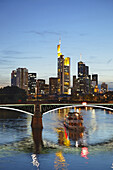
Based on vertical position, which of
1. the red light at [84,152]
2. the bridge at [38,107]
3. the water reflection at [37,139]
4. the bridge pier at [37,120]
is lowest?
the red light at [84,152]

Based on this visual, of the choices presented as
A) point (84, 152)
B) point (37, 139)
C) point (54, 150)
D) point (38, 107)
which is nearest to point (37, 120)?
point (38, 107)

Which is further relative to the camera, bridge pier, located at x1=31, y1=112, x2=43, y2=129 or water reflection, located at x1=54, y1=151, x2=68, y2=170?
bridge pier, located at x1=31, y1=112, x2=43, y2=129

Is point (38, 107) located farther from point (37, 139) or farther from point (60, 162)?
point (60, 162)

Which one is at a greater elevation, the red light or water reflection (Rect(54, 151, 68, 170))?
the red light

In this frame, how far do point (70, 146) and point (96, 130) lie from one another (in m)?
22.7

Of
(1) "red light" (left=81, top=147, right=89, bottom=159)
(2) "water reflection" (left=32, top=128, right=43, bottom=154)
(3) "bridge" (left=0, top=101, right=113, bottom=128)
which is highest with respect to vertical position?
(3) "bridge" (left=0, top=101, right=113, bottom=128)

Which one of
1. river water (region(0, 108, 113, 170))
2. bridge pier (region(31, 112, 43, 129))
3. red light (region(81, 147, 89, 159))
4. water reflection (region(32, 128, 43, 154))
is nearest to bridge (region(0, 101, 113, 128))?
bridge pier (region(31, 112, 43, 129))

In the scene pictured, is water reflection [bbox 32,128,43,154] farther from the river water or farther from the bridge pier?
the bridge pier

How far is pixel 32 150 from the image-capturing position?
177 ft

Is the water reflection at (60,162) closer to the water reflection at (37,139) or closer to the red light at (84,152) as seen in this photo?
the red light at (84,152)

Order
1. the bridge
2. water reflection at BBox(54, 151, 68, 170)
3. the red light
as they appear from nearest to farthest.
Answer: water reflection at BBox(54, 151, 68, 170) < the red light < the bridge

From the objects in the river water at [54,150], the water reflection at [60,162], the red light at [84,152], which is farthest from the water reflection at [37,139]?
the red light at [84,152]

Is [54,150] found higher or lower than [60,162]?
higher

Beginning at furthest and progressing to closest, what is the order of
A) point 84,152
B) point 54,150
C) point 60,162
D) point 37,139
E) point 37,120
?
point 37,120, point 37,139, point 54,150, point 84,152, point 60,162
